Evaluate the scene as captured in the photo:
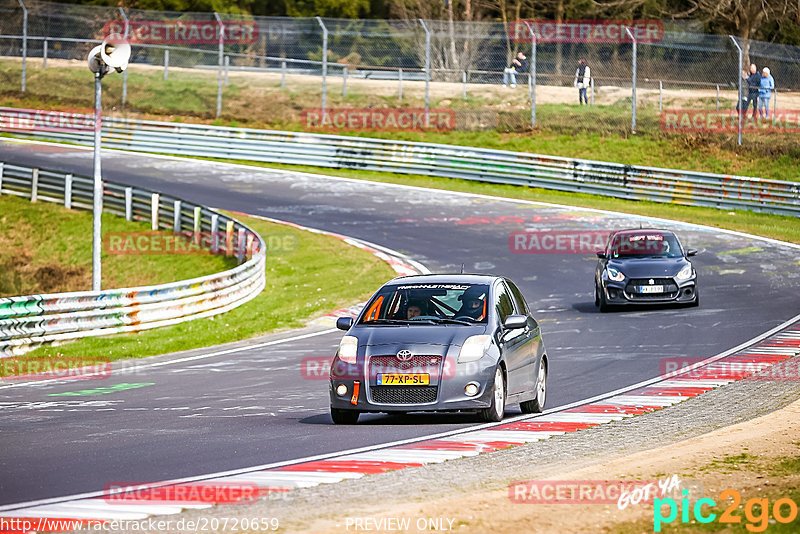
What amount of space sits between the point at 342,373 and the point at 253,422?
1152mm

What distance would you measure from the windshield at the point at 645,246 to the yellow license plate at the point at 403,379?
454 inches

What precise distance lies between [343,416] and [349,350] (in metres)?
0.65

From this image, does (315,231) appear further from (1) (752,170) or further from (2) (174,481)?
(2) (174,481)

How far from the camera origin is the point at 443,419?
Result: 1195 centimetres

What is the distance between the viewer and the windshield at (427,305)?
1190 cm

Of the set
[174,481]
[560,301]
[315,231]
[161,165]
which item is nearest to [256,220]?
[315,231]

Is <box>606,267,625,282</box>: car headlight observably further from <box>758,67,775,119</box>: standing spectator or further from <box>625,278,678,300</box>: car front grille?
<box>758,67,775,119</box>: standing spectator

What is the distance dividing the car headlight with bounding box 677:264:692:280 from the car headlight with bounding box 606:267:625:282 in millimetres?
1009

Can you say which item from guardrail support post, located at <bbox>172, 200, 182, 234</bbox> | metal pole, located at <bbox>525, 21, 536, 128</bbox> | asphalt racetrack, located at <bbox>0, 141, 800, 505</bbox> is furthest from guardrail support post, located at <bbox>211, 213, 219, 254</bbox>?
metal pole, located at <bbox>525, 21, 536, 128</bbox>

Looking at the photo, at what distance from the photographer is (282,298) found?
24.3m

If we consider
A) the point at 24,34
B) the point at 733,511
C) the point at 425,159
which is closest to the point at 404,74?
the point at 425,159

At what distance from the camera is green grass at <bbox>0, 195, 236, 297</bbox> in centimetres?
2867

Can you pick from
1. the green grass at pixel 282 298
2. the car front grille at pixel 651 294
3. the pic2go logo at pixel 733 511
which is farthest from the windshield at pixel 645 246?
the pic2go logo at pixel 733 511

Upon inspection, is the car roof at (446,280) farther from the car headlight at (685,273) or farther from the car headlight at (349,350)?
the car headlight at (685,273)
